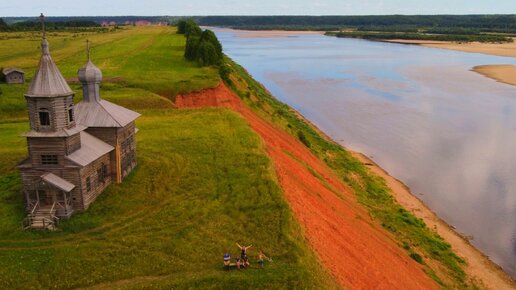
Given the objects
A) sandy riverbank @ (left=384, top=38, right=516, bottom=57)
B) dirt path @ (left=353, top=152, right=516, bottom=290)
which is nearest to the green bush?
dirt path @ (left=353, top=152, right=516, bottom=290)

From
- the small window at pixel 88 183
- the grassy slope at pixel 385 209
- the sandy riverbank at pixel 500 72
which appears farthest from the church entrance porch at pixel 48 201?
the sandy riverbank at pixel 500 72

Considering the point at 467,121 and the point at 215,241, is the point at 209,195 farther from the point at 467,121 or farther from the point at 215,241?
the point at 467,121

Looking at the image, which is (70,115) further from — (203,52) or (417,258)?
(203,52)

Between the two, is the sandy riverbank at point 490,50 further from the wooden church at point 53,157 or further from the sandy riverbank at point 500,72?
the wooden church at point 53,157

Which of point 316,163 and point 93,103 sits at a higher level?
point 93,103

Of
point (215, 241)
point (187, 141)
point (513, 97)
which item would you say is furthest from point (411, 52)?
point (215, 241)

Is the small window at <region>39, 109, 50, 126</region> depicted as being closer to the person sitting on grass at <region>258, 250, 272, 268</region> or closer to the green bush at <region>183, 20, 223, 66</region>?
the person sitting on grass at <region>258, 250, 272, 268</region>

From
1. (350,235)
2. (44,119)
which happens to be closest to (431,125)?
(350,235)
